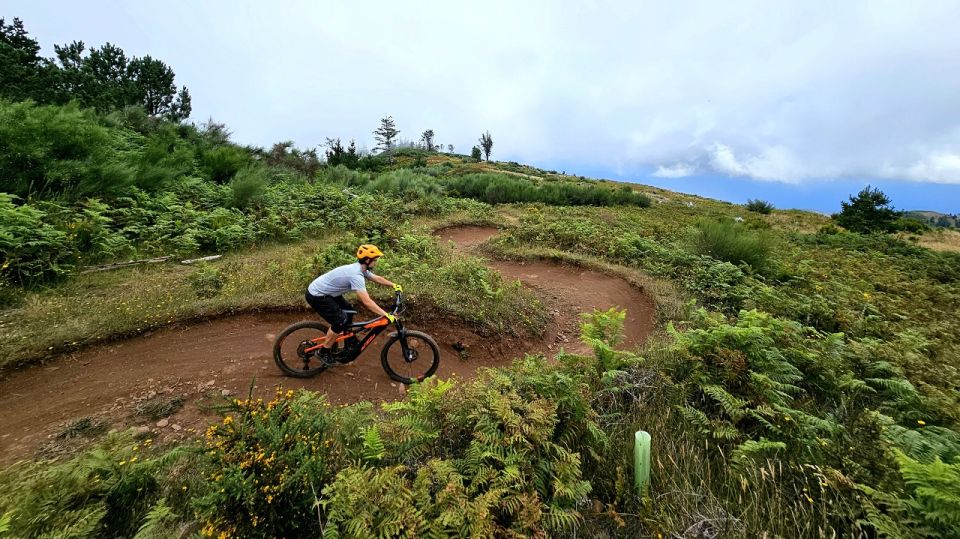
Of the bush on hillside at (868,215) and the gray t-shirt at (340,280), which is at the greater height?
the bush on hillside at (868,215)

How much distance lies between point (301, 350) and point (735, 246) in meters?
11.7

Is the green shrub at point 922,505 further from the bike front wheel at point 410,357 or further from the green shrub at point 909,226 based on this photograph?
the green shrub at point 909,226

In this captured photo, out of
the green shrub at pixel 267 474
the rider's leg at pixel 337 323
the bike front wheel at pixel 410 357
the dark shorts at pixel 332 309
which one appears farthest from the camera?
→ the bike front wheel at pixel 410 357

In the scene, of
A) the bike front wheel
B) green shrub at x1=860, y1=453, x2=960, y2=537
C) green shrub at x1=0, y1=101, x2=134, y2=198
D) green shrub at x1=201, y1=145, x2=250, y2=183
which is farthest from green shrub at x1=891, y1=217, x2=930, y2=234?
green shrub at x1=0, y1=101, x2=134, y2=198

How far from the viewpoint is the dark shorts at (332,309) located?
17.9 feet

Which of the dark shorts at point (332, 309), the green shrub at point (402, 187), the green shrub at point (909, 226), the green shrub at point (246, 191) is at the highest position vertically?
the green shrub at point (909, 226)

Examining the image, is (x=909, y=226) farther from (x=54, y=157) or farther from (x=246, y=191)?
(x=54, y=157)

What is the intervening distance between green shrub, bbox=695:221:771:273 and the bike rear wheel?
1106 cm

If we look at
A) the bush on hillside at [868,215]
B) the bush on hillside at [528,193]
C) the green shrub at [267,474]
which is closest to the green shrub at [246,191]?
the bush on hillside at [528,193]

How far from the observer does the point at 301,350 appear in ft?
18.7

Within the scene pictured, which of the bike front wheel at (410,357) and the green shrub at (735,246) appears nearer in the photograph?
the bike front wheel at (410,357)

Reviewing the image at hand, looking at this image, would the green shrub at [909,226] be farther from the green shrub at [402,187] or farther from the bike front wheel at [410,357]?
the bike front wheel at [410,357]

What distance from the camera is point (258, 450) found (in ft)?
8.80

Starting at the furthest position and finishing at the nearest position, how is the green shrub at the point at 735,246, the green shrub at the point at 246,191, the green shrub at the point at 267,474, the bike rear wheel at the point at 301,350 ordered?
1. the green shrub at the point at 246,191
2. the green shrub at the point at 735,246
3. the bike rear wheel at the point at 301,350
4. the green shrub at the point at 267,474
